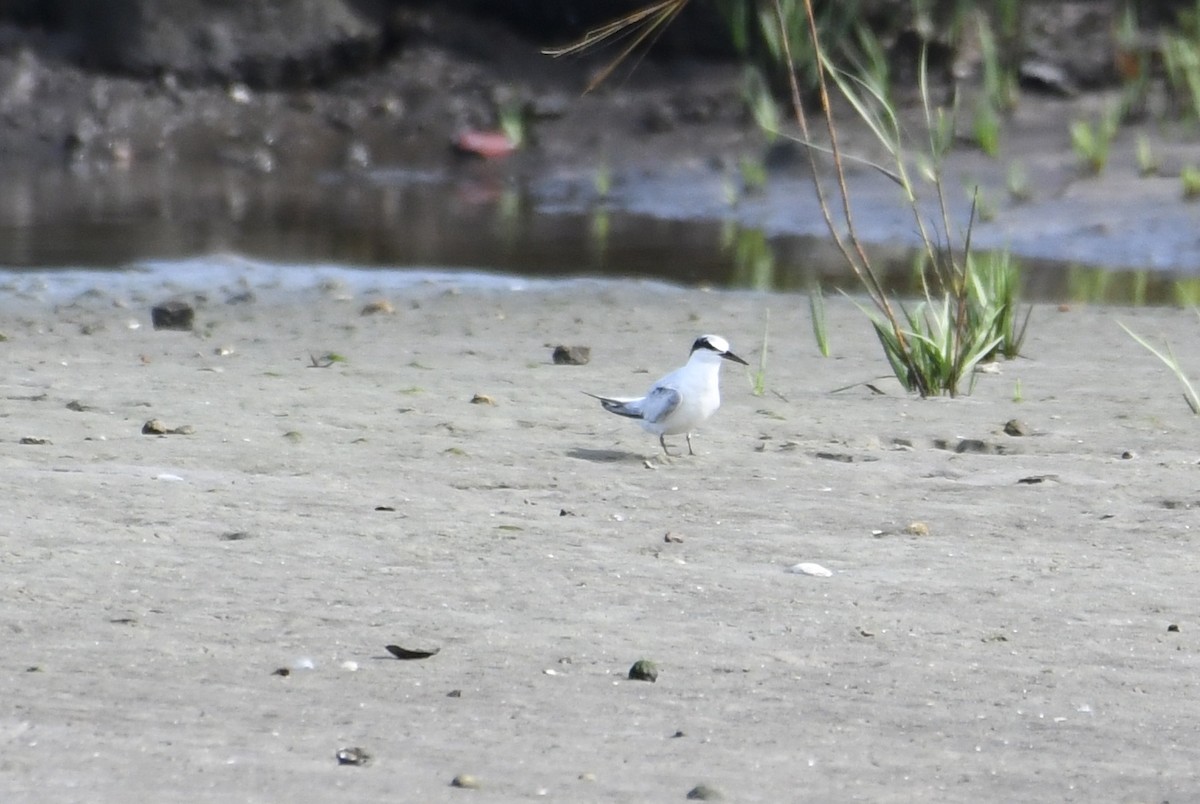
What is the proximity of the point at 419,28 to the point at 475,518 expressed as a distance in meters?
14.0

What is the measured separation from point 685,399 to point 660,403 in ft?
0.24

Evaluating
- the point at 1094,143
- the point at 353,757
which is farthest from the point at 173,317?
the point at 1094,143

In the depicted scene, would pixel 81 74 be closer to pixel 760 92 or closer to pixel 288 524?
pixel 760 92

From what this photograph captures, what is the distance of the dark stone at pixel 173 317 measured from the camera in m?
7.67

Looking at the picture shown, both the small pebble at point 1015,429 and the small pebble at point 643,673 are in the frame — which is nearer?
the small pebble at point 643,673

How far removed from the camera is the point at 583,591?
3.78m

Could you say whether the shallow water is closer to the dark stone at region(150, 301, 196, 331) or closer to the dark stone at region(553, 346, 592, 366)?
the dark stone at region(150, 301, 196, 331)

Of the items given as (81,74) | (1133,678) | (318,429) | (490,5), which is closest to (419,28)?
(490,5)

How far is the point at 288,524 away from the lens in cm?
420

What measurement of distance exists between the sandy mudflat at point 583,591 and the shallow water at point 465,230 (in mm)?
3599

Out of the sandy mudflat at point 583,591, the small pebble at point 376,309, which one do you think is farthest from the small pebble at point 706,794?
the small pebble at point 376,309

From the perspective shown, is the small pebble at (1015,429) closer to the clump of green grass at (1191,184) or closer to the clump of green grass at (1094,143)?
the clump of green grass at (1191,184)

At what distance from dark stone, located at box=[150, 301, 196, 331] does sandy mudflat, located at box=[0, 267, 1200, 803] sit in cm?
121

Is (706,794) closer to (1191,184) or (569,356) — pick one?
(569,356)
